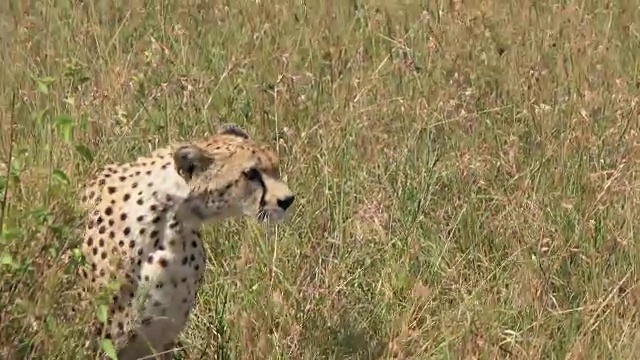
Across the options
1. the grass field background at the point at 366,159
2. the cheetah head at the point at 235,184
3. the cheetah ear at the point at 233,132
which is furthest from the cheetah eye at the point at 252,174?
the grass field background at the point at 366,159

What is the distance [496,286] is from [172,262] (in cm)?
86

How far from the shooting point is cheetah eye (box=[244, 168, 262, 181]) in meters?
2.88

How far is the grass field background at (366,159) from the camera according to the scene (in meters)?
2.86

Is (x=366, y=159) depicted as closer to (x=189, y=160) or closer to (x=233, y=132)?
(x=233, y=132)

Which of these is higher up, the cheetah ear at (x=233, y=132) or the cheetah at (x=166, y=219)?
the cheetah ear at (x=233, y=132)

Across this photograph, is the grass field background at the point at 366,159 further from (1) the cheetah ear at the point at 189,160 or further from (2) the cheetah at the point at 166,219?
Answer: (1) the cheetah ear at the point at 189,160

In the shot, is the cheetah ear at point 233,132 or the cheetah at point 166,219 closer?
the cheetah at point 166,219

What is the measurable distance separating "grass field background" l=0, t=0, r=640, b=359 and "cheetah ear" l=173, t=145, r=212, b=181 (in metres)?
0.26

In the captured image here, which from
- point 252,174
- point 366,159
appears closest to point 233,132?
point 252,174

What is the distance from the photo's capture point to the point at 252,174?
9.46 ft

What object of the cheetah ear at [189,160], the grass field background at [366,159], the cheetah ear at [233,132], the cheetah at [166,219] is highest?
the cheetah ear at [189,160]

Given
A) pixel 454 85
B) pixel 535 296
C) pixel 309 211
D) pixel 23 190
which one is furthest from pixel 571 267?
pixel 23 190

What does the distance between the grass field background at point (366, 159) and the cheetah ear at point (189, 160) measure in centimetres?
26

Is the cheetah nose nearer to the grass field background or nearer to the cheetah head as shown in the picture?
the cheetah head
